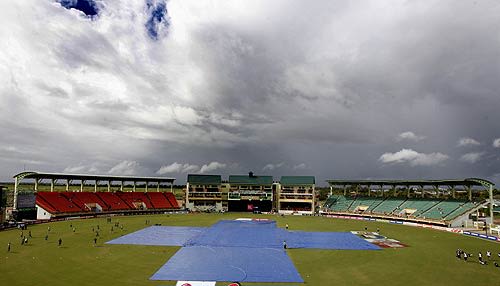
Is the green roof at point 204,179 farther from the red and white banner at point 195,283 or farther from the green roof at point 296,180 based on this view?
the red and white banner at point 195,283

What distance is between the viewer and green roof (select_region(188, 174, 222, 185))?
123m

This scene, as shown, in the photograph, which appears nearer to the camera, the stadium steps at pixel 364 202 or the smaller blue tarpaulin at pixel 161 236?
the smaller blue tarpaulin at pixel 161 236

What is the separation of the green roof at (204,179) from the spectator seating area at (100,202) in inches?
427

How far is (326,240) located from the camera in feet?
187

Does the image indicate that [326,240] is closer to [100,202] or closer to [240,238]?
[240,238]

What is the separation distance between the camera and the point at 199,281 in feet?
102

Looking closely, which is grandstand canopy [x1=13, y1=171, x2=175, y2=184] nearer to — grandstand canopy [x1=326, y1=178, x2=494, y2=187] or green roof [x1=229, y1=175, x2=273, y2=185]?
green roof [x1=229, y1=175, x2=273, y2=185]

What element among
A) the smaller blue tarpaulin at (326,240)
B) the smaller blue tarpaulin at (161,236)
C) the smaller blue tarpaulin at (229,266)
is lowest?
the smaller blue tarpaulin at (326,240)

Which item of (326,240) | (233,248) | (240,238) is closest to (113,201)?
(240,238)

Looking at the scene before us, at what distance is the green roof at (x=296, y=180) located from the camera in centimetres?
12094

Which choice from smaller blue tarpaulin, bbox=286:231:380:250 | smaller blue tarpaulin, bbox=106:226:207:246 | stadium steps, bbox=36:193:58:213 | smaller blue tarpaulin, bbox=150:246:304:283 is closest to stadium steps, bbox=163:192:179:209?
stadium steps, bbox=36:193:58:213

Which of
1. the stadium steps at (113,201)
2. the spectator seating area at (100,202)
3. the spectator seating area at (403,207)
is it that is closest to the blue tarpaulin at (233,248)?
the spectator seating area at (403,207)

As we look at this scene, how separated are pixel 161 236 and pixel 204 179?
65062 mm

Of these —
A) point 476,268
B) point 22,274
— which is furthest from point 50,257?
point 476,268
